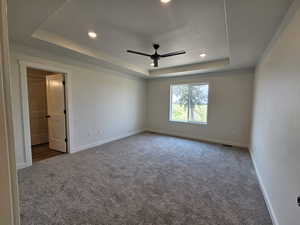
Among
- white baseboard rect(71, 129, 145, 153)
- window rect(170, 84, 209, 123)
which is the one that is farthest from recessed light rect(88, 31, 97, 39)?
window rect(170, 84, 209, 123)

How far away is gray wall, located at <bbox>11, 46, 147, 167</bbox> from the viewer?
9.95ft

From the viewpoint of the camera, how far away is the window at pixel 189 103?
5348 millimetres

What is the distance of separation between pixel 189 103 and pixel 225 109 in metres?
1.27

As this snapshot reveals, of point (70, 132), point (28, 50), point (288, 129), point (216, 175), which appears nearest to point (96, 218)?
point (216, 175)

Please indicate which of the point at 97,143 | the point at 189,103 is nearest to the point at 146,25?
the point at 97,143

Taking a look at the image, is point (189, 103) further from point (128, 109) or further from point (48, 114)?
point (48, 114)

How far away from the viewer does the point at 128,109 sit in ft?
18.9

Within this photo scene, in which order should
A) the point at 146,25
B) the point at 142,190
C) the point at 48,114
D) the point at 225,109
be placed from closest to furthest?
the point at 142,190
the point at 146,25
the point at 48,114
the point at 225,109

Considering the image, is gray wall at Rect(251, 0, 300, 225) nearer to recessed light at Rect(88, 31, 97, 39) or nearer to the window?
recessed light at Rect(88, 31, 97, 39)

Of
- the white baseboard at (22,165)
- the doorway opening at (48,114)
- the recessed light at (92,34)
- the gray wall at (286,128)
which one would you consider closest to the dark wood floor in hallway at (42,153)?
the doorway opening at (48,114)

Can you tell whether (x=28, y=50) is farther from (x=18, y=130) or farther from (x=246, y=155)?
(x=246, y=155)

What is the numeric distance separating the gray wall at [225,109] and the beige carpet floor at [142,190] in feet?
3.55

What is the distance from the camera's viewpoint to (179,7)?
2047 millimetres

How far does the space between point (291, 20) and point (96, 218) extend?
3.19 m
